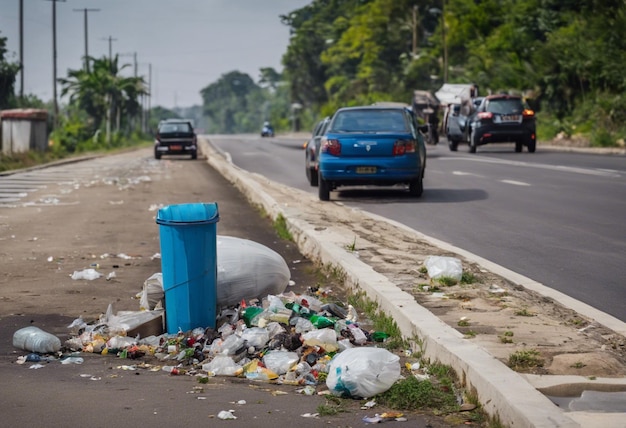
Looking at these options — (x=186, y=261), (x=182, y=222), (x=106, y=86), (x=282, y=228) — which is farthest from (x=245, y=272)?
(x=106, y=86)

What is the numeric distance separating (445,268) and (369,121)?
11.4 metres

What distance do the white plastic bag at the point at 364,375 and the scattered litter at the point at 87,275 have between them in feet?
16.7

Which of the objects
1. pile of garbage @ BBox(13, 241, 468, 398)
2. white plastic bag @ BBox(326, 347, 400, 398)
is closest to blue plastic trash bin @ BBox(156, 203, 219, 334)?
pile of garbage @ BBox(13, 241, 468, 398)

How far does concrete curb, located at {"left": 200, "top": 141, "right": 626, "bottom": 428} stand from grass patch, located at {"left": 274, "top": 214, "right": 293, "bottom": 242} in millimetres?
2074

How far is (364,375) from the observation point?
234 inches

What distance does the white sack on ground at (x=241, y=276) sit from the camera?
8250mm

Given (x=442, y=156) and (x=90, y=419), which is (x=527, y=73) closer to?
(x=442, y=156)

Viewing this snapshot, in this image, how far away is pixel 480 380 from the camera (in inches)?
219

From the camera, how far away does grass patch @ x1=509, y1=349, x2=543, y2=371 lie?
6037 mm

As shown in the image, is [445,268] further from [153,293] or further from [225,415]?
[225,415]

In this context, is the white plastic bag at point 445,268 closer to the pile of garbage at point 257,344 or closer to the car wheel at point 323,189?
the pile of garbage at point 257,344

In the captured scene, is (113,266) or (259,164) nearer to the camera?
(113,266)

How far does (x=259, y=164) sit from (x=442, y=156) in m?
6.16

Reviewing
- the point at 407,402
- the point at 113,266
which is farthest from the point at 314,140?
the point at 407,402
